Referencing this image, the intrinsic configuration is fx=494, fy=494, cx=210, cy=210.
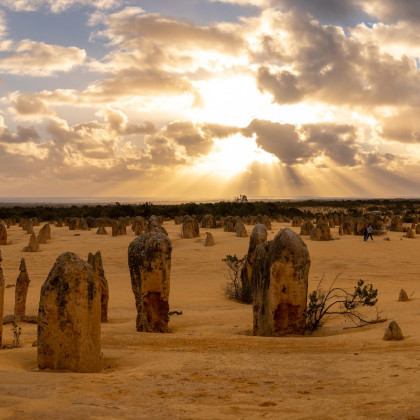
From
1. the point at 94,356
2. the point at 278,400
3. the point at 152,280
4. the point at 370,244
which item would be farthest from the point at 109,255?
the point at 278,400

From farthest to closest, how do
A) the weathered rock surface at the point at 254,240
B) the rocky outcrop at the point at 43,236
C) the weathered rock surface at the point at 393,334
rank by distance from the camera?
the rocky outcrop at the point at 43,236 → the weathered rock surface at the point at 254,240 → the weathered rock surface at the point at 393,334

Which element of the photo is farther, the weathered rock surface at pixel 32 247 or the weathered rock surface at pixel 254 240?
the weathered rock surface at pixel 32 247

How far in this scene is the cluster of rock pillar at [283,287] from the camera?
7875 mm

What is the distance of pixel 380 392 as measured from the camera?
14.3 ft

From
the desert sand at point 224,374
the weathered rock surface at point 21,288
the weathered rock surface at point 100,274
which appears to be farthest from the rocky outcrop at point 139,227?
the weathered rock surface at point 100,274

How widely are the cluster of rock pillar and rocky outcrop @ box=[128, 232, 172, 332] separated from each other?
67.0 inches

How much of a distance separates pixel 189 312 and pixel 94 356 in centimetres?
594

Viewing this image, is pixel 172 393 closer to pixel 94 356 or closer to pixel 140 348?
pixel 94 356

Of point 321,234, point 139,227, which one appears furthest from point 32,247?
point 321,234

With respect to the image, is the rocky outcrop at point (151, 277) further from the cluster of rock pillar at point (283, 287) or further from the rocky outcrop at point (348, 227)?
the rocky outcrop at point (348, 227)

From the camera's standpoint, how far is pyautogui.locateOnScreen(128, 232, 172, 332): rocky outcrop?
8555 millimetres

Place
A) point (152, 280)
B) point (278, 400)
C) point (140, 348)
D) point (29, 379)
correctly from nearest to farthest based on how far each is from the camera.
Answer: point (278, 400) < point (29, 379) < point (140, 348) < point (152, 280)

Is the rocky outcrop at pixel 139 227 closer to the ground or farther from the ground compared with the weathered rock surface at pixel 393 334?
farther from the ground

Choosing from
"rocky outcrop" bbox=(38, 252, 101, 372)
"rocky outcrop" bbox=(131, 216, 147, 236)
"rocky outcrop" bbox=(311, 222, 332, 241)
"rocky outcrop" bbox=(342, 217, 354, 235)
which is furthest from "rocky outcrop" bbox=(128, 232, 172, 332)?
"rocky outcrop" bbox=(342, 217, 354, 235)
